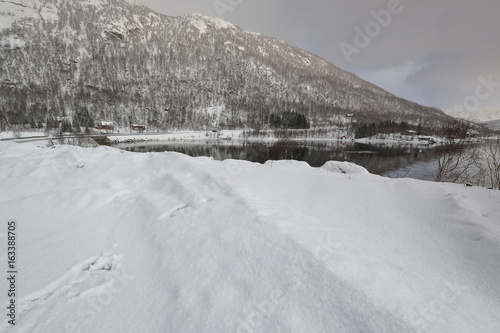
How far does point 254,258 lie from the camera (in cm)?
298

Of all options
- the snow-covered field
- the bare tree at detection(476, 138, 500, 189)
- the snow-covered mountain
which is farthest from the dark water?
the snow-covered mountain

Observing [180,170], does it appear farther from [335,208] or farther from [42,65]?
[42,65]

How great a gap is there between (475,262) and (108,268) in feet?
18.3

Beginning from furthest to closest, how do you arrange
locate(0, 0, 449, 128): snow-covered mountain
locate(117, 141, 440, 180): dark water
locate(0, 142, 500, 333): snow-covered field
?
locate(0, 0, 449, 128): snow-covered mountain
locate(117, 141, 440, 180): dark water
locate(0, 142, 500, 333): snow-covered field

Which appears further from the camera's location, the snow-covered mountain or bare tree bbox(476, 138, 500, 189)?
the snow-covered mountain

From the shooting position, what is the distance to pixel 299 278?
2512 millimetres

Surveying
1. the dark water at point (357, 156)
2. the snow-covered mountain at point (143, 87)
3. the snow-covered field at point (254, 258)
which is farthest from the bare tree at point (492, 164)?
the snow-covered mountain at point (143, 87)

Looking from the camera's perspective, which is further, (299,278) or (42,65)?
(42,65)

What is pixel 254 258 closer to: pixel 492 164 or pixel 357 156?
pixel 492 164

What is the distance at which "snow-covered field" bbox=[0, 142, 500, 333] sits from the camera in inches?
85.0

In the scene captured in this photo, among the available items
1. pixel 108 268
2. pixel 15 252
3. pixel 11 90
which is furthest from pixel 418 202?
pixel 11 90

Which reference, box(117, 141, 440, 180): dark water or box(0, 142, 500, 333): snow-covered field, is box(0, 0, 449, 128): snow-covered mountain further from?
box(0, 142, 500, 333): snow-covered field

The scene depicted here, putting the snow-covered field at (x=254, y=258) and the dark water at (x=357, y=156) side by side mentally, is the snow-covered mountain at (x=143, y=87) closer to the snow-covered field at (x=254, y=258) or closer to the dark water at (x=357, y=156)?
the dark water at (x=357, y=156)

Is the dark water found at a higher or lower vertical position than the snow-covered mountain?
lower
